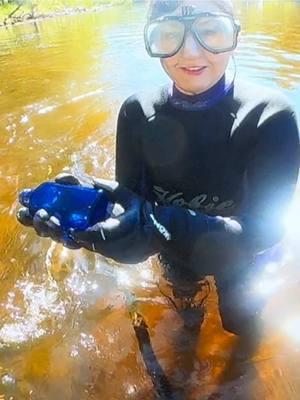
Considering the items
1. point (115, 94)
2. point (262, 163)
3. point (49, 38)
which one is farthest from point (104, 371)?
point (49, 38)

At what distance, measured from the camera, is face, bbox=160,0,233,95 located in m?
1.89

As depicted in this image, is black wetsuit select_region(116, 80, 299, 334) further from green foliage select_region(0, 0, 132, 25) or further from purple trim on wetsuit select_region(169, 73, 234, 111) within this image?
green foliage select_region(0, 0, 132, 25)

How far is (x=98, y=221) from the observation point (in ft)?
5.95

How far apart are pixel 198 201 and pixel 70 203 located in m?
0.86

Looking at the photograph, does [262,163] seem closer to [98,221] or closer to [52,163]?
[98,221]

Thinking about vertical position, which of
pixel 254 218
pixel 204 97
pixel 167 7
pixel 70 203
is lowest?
pixel 254 218

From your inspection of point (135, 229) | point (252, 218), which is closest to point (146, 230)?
point (135, 229)

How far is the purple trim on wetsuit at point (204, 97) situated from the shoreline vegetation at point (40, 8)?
92.0ft

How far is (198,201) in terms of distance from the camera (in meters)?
2.41

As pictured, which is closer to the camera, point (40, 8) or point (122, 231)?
point (122, 231)

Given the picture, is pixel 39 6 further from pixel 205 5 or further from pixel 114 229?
pixel 114 229

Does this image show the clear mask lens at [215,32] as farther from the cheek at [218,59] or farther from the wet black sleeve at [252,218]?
the wet black sleeve at [252,218]

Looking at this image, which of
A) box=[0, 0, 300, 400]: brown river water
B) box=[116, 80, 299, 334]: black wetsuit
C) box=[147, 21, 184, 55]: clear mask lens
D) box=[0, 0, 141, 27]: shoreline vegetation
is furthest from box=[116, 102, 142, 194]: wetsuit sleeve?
box=[0, 0, 141, 27]: shoreline vegetation

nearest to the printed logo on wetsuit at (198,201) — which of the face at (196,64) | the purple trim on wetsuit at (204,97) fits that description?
the purple trim on wetsuit at (204,97)
